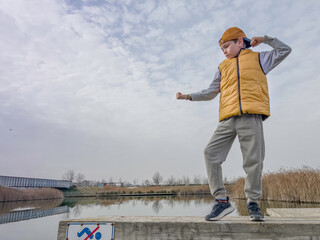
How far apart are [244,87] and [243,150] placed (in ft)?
1.81

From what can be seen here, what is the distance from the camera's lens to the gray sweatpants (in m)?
2.00

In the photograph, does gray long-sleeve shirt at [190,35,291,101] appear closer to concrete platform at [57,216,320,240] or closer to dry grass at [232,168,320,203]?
concrete platform at [57,216,320,240]

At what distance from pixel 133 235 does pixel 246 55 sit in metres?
1.85

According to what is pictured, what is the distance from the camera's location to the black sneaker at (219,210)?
1.91 meters

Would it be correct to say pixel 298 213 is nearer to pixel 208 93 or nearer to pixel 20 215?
pixel 208 93

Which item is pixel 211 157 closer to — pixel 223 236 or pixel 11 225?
pixel 223 236

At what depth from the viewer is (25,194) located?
22953 millimetres

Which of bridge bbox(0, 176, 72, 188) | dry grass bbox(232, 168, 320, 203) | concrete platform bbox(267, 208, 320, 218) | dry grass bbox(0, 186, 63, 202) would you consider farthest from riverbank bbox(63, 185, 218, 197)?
concrete platform bbox(267, 208, 320, 218)

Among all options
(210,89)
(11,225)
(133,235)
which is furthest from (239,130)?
(11,225)

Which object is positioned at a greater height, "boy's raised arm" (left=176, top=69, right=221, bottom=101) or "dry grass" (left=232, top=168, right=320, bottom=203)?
"boy's raised arm" (left=176, top=69, right=221, bottom=101)

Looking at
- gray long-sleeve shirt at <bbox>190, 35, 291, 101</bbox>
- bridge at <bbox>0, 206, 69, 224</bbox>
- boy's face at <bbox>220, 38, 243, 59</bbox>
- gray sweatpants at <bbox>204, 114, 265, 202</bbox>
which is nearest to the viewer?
gray sweatpants at <bbox>204, 114, 265, 202</bbox>

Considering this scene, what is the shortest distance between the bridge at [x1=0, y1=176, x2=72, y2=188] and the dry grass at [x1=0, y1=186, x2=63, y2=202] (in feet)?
24.6

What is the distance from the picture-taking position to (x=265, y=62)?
223 cm

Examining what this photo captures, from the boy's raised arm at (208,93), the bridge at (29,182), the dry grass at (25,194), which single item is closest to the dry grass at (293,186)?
the boy's raised arm at (208,93)
